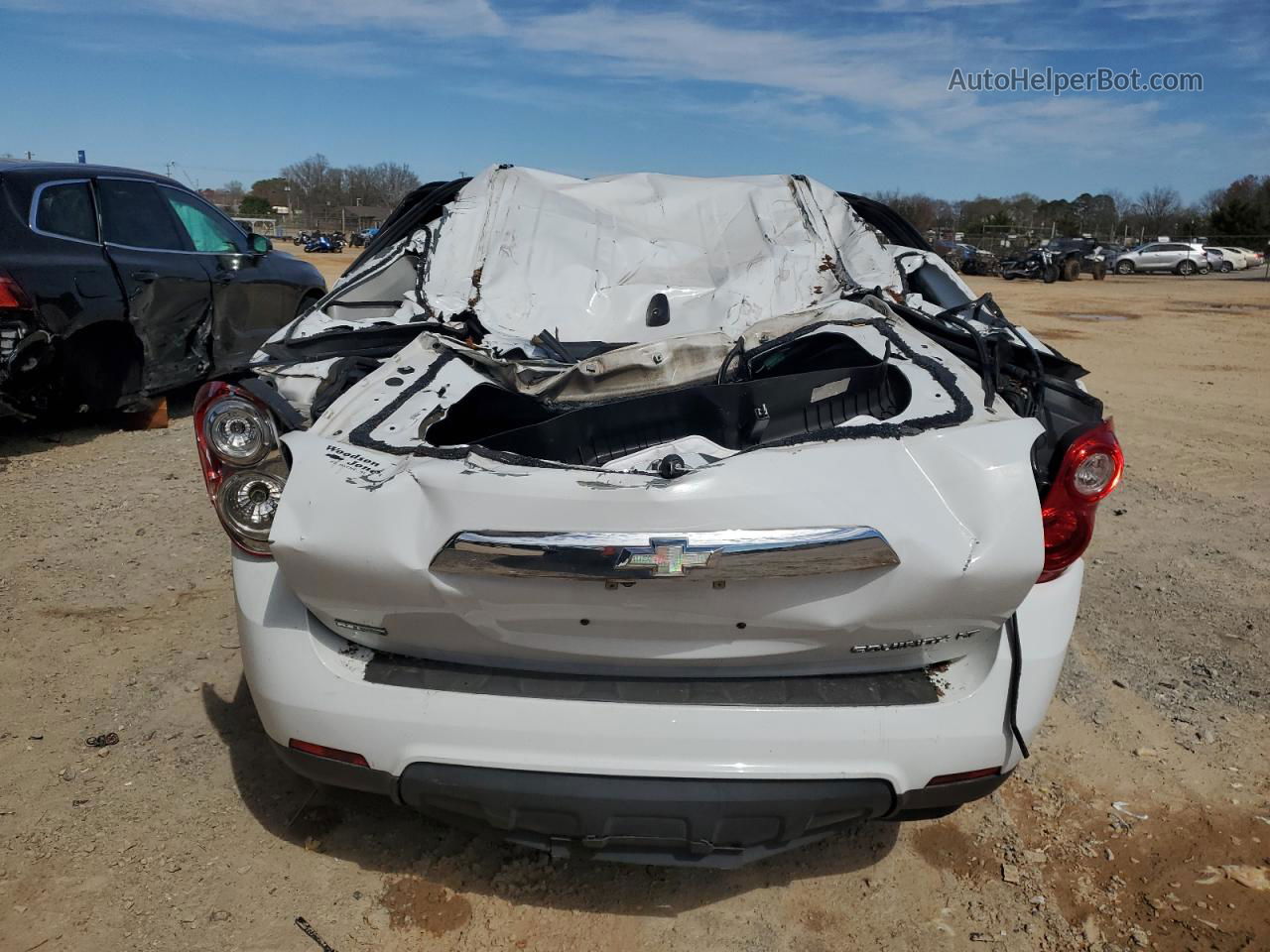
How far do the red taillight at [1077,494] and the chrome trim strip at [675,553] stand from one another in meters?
0.49

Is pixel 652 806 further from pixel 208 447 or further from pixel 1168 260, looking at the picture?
pixel 1168 260

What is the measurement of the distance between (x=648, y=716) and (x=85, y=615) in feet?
9.34

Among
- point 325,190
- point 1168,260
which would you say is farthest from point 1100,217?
point 325,190

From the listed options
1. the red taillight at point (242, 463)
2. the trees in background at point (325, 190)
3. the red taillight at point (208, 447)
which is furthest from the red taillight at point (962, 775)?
the trees in background at point (325, 190)

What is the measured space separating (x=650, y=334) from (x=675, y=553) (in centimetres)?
191

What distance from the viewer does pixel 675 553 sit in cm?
167

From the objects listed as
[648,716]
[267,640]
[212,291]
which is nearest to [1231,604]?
[648,716]

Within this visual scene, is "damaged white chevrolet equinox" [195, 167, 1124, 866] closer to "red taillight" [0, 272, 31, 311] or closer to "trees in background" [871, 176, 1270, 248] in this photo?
"red taillight" [0, 272, 31, 311]

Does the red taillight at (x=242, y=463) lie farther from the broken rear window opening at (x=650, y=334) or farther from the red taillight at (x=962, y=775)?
the red taillight at (x=962, y=775)

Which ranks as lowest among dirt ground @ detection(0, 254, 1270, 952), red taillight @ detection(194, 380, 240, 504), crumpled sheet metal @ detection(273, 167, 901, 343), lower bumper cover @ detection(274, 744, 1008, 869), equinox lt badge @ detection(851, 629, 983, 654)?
dirt ground @ detection(0, 254, 1270, 952)

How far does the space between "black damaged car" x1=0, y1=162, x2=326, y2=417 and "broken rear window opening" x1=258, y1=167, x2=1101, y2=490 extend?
219 cm

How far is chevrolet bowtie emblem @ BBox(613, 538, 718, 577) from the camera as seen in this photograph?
65.7 inches

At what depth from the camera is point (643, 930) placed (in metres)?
2.16

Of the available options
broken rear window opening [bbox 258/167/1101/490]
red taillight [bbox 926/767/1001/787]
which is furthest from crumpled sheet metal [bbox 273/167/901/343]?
red taillight [bbox 926/767/1001/787]
